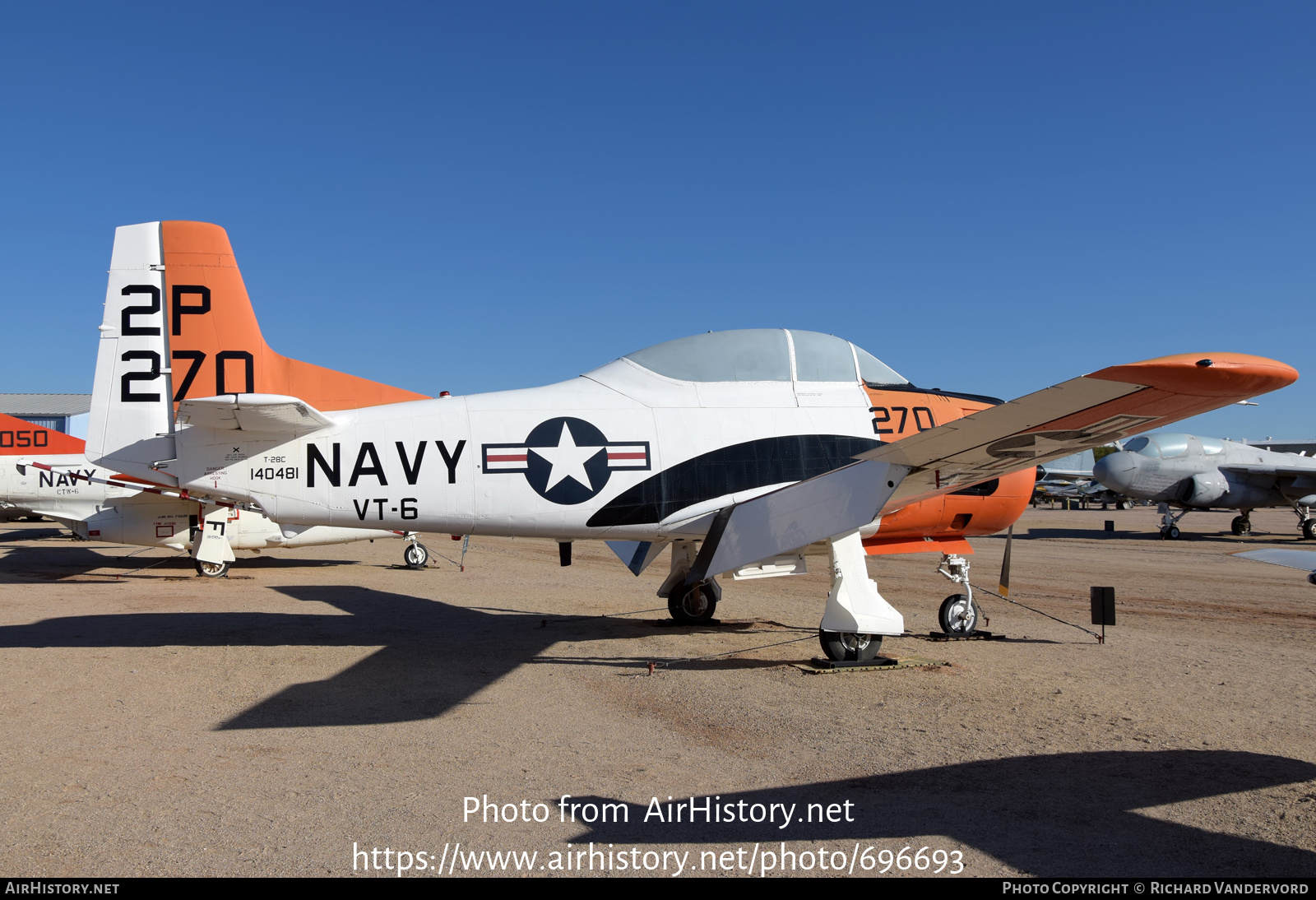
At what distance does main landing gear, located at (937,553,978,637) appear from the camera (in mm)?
9641

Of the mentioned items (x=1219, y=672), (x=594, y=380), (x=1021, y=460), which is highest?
(x=594, y=380)

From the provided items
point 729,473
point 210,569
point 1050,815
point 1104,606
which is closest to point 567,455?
point 729,473

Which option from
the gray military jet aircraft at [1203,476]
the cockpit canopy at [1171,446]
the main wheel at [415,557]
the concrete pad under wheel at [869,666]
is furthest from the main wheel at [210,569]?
the cockpit canopy at [1171,446]

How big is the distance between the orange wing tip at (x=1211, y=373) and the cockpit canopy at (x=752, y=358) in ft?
12.5

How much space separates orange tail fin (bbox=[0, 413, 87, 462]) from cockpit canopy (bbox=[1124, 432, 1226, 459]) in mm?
36344

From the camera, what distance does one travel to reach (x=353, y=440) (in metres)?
7.85

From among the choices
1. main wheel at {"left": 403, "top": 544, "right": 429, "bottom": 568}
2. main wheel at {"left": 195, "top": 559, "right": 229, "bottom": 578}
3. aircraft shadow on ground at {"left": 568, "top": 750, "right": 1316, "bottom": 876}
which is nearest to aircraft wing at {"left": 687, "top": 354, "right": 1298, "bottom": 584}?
aircraft shadow on ground at {"left": 568, "top": 750, "right": 1316, "bottom": 876}

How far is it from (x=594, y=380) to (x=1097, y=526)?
38758 mm

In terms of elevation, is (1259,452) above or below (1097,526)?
above

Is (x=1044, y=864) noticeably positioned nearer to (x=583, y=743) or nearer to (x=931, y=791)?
(x=931, y=791)

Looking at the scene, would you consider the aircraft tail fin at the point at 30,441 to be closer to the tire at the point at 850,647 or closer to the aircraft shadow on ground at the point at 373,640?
the aircraft shadow on ground at the point at 373,640

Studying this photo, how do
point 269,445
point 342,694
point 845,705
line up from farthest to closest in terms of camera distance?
1. point 269,445
2. point 342,694
3. point 845,705

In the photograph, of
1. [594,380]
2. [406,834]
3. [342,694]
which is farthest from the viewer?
[594,380]

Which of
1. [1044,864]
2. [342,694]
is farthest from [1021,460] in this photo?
[342,694]
